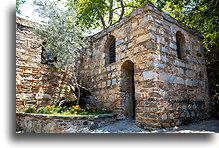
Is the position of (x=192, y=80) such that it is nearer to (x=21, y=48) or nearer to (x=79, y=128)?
(x=79, y=128)

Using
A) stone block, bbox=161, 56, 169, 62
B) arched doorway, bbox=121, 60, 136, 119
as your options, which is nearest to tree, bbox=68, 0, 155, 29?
arched doorway, bbox=121, 60, 136, 119

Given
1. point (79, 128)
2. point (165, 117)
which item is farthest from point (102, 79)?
point (165, 117)

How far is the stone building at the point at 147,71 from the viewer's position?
3.74 metres

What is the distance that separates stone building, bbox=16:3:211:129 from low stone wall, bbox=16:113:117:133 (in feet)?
2.36

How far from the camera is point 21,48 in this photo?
4.86m

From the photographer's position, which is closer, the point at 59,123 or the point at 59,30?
the point at 59,123

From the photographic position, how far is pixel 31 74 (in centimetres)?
488

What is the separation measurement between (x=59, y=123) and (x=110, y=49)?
2949mm

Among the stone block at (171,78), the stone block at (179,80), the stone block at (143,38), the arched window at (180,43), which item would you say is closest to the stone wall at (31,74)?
the stone block at (143,38)

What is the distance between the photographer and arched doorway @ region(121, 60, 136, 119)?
466 centimetres

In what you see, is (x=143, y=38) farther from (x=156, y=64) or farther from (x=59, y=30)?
(x=59, y=30)

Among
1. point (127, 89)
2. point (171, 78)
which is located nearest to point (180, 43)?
point (171, 78)

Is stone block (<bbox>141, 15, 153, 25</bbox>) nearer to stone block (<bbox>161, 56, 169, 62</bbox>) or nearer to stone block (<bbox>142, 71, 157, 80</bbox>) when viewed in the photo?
stone block (<bbox>161, 56, 169, 62</bbox>)

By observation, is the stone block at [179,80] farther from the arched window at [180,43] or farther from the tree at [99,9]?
the tree at [99,9]
